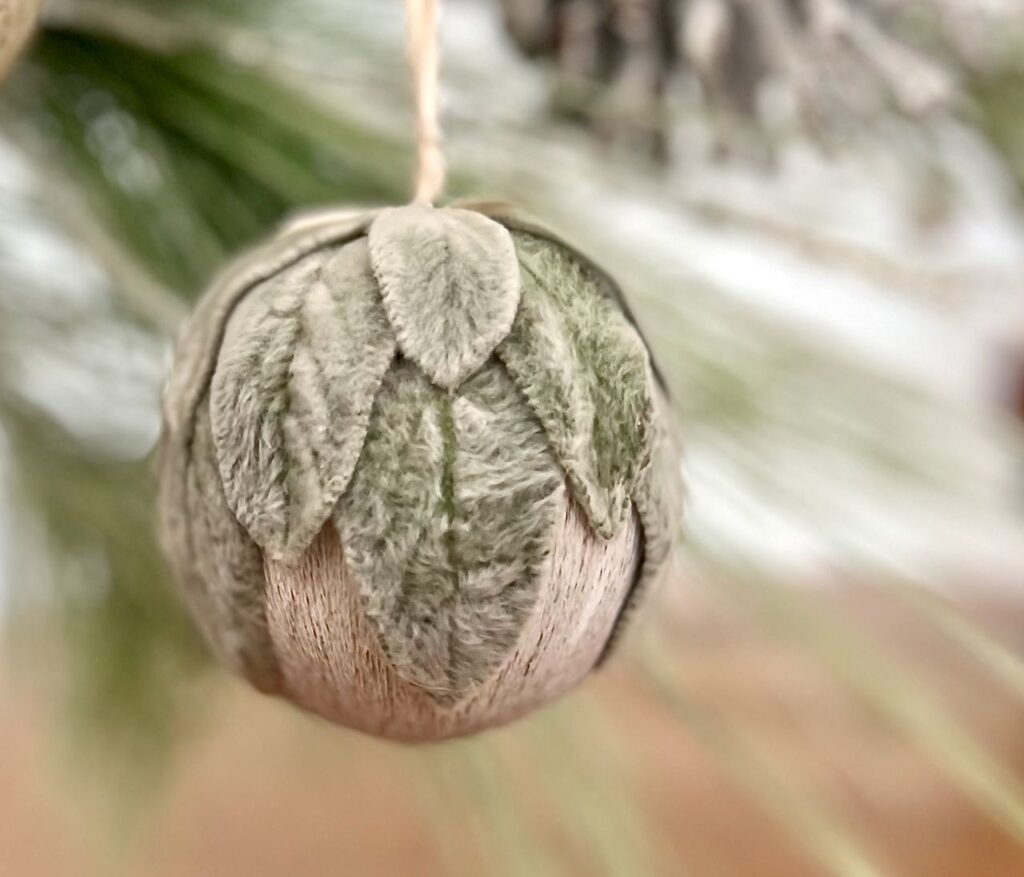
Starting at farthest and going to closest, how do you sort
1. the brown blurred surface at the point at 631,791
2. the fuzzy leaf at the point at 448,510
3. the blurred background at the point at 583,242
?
the brown blurred surface at the point at 631,791 < the blurred background at the point at 583,242 < the fuzzy leaf at the point at 448,510

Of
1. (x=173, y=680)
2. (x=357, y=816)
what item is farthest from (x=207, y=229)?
(x=357, y=816)

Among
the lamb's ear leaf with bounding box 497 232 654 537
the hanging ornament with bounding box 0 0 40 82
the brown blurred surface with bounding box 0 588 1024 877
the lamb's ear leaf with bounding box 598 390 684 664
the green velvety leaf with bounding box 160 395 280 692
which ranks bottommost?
the brown blurred surface with bounding box 0 588 1024 877

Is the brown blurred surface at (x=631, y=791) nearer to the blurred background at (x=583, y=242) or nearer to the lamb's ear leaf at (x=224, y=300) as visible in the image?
the blurred background at (x=583, y=242)

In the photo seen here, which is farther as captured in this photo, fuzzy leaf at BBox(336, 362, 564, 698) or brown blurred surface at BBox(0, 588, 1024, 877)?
brown blurred surface at BBox(0, 588, 1024, 877)

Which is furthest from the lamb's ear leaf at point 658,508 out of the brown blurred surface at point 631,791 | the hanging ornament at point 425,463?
the brown blurred surface at point 631,791

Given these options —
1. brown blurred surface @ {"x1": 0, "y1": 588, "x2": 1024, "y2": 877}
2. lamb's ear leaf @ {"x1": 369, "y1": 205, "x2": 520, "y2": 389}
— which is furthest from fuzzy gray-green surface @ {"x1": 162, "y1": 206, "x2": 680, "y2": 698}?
brown blurred surface @ {"x1": 0, "y1": 588, "x2": 1024, "y2": 877}

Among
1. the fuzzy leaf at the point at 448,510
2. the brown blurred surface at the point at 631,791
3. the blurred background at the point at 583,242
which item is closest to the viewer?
the fuzzy leaf at the point at 448,510

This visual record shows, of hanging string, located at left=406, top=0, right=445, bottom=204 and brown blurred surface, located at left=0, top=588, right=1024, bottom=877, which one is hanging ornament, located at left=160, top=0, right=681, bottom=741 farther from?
brown blurred surface, located at left=0, top=588, right=1024, bottom=877

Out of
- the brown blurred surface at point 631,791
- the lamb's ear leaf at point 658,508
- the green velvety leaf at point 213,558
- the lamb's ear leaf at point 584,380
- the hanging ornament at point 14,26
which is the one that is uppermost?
the hanging ornament at point 14,26

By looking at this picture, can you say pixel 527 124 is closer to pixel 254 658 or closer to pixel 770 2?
pixel 770 2
